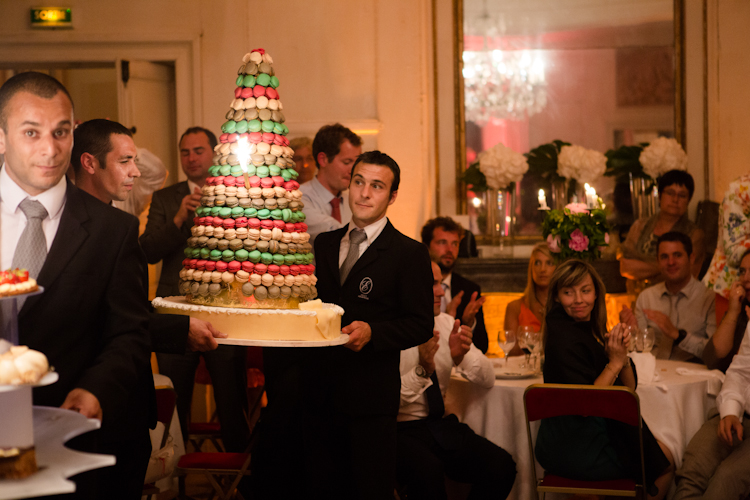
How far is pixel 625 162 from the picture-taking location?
243 inches

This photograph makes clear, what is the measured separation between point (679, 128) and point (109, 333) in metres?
5.72

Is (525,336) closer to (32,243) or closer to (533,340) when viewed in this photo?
(533,340)

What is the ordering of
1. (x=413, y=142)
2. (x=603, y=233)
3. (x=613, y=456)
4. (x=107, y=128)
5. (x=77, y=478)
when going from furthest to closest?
(x=413, y=142) < (x=603, y=233) < (x=613, y=456) < (x=107, y=128) < (x=77, y=478)

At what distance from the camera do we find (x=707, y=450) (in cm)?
354

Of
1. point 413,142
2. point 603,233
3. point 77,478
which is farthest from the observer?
point 413,142

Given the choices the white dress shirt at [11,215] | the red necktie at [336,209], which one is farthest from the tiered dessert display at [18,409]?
the red necktie at [336,209]

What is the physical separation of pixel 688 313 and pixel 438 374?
1911 mm

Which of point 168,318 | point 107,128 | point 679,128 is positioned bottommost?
point 168,318

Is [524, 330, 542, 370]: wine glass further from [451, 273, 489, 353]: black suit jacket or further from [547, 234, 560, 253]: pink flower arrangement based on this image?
[547, 234, 560, 253]: pink flower arrangement

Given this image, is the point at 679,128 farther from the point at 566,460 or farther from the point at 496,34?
the point at 566,460

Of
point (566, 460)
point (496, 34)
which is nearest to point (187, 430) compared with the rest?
point (566, 460)

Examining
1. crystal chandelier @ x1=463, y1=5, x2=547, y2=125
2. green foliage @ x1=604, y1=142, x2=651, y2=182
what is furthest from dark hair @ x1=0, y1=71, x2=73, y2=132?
green foliage @ x1=604, y1=142, x2=651, y2=182

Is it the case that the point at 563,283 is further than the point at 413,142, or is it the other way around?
the point at 413,142

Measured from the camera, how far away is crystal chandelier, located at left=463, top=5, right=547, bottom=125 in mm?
6438
